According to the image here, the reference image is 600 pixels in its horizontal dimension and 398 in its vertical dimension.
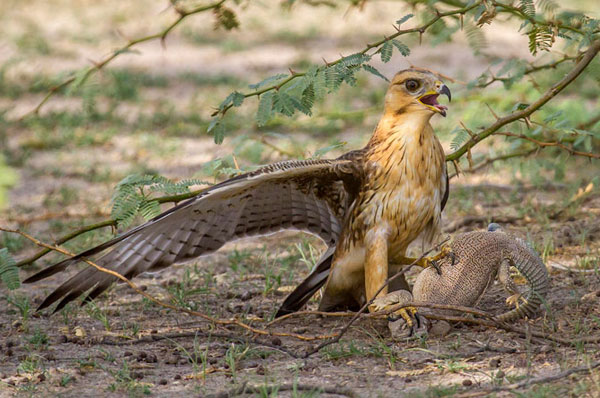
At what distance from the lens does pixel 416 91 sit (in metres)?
4.29

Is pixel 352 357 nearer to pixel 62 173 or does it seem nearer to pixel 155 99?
pixel 62 173

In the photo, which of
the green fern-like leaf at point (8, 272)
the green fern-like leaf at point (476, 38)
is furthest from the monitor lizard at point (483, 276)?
the green fern-like leaf at point (8, 272)

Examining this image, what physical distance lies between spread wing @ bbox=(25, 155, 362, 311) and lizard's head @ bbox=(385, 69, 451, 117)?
340mm

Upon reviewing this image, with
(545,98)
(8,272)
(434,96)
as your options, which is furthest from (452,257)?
(8,272)

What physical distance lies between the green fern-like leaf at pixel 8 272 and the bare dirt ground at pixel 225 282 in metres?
0.27

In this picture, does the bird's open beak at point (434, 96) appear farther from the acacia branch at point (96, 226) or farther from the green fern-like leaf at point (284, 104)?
the acacia branch at point (96, 226)

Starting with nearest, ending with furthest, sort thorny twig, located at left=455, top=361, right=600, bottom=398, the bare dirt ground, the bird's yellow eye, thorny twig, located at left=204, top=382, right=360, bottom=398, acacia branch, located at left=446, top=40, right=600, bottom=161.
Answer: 1. thorny twig, located at left=455, top=361, right=600, bottom=398
2. thorny twig, located at left=204, top=382, right=360, bottom=398
3. the bare dirt ground
4. the bird's yellow eye
5. acacia branch, located at left=446, top=40, right=600, bottom=161

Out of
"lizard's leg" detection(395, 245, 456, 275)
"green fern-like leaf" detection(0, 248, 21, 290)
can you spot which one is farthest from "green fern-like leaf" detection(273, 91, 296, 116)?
"green fern-like leaf" detection(0, 248, 21, 290)

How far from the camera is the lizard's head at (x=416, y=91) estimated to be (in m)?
4.27

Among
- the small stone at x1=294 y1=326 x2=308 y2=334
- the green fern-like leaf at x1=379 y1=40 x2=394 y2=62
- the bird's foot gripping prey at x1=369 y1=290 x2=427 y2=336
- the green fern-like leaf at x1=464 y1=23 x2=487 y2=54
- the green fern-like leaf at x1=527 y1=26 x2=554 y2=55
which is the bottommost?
the small stone at x1=294 y1=326 x2=308 y2=334

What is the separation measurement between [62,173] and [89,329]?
11.7 ft

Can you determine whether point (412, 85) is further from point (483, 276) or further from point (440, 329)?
point (440, 329)

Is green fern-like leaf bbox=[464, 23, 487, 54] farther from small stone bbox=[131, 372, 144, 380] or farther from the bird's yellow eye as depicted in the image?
small stone bbox=[131, 372, 144, 380]

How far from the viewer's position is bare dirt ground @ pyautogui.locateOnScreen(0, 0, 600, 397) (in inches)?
145
